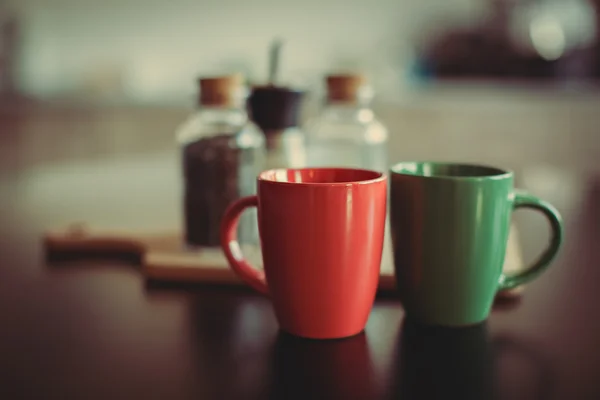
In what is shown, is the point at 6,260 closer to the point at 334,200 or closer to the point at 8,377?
the point at 8,377

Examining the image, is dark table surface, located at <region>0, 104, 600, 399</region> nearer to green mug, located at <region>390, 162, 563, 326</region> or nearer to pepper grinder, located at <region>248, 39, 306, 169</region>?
green mug, located at <region>390, 162, 563, 326</region>

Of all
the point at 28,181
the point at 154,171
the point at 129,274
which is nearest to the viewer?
the point at 129,274

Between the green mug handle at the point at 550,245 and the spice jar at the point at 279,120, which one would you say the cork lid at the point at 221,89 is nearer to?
the spice jar at the point at 279,120

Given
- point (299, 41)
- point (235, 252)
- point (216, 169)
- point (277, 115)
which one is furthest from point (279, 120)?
point (299, 41)

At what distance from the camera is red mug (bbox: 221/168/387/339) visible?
1.55ft

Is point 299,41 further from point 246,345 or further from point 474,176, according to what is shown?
point 246,345

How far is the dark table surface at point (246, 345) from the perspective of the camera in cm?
41

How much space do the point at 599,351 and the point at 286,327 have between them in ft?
0.75

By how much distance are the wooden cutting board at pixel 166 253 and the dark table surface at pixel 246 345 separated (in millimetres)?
22

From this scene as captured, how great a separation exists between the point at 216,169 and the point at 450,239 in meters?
0.28

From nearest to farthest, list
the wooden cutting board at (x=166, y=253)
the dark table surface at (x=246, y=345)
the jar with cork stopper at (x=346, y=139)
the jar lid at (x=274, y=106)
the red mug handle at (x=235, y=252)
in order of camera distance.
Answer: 1. the dark table surface at (x=246, y=345)
2. the red mug handle at (x=235, y=252)
3. the wooden cutting board at (x=166, y=253)
4. the jar lid at (x=274, y=106)
5. the jar with cork stopper at (x=346, y=139)

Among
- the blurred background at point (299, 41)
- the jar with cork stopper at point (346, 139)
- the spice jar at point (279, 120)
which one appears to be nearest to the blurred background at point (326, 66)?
the blurred background at point (299, 41)

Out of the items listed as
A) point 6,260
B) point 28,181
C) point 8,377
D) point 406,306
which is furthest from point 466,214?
point 28,181

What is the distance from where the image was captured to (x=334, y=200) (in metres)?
0.47
